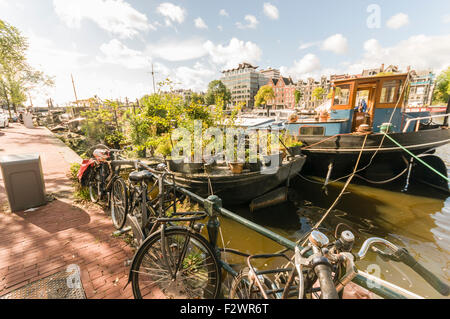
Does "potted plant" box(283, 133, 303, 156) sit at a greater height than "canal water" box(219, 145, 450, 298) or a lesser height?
greater

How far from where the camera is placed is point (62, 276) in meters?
2.61

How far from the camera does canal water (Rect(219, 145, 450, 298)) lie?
16.4 ft

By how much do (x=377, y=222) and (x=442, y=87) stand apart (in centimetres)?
8396

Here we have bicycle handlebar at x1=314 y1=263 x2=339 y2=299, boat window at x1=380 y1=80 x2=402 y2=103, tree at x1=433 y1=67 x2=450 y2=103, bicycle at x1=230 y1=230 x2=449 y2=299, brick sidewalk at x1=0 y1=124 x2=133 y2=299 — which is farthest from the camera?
tree at x1=433 y1=67 x2=450 y2=103

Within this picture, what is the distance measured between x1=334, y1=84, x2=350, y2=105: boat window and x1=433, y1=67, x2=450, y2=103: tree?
76.1 m

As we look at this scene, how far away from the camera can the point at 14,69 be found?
26344 mm

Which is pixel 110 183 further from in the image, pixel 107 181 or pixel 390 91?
pixel 390 91

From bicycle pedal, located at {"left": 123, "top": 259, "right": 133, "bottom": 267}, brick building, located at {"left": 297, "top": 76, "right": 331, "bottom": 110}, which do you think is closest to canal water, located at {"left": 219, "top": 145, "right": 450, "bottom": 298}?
bicycle pedal, located at {"left": 123, "top": 259, "right": 133, "bottom": 267}

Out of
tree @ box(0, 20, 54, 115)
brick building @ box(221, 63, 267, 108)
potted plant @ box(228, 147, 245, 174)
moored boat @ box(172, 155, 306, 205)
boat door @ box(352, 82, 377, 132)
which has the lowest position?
moored boat @ box(172, 155, 306, 205)

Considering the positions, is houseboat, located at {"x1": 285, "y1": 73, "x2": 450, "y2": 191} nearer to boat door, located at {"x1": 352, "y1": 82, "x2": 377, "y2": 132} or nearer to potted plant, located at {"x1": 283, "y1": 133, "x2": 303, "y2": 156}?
boat door, located at {"x1": 352, "y1": 82, "x2": 377, "y2": 132}

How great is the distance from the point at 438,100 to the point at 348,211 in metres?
86.5

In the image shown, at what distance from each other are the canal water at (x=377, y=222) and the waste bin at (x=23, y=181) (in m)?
4.66

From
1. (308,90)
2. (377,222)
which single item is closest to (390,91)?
(377,222)
